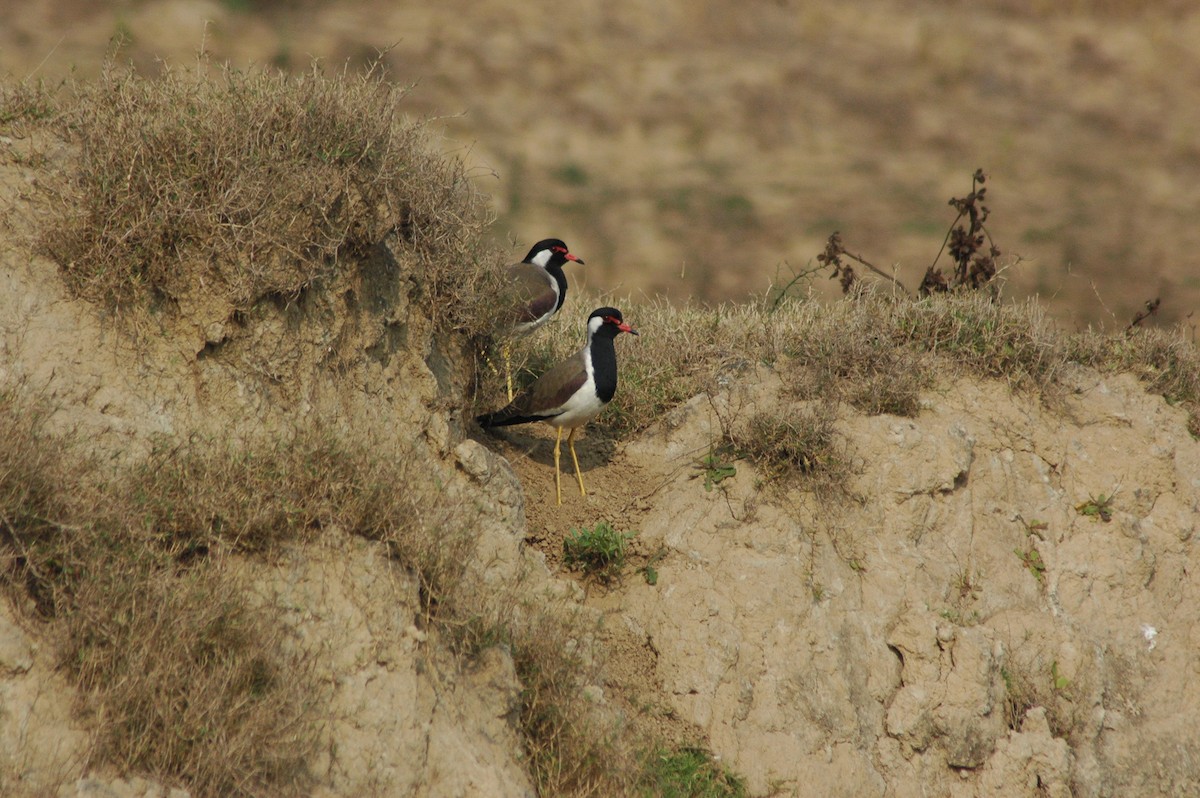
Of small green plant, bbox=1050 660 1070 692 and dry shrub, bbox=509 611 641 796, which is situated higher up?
dry shrub, bbox=509 611 641 796

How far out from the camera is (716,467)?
7.14 metres

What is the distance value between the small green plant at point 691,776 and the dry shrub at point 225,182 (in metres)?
3.03

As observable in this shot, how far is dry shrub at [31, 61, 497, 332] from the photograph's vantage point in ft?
18.6

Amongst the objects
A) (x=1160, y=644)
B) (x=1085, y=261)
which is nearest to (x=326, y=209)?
(x=1160, y=644)

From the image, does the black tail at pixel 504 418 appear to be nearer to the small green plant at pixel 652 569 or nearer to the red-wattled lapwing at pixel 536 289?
the red-wattled lapwing at pixel 536 289

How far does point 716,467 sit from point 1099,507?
255 cm

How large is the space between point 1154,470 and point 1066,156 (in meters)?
26.0

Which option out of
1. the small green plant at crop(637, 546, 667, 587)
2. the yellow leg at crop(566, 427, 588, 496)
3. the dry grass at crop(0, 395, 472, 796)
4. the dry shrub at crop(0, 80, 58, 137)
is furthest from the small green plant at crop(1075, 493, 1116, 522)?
the dry shrub at crop(0, 80, 58, 137)

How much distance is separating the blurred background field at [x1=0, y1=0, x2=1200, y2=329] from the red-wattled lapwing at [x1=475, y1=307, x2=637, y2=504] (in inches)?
607

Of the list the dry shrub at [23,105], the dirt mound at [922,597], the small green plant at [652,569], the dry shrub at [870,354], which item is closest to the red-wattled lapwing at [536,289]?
the dry shrub at [870,354]

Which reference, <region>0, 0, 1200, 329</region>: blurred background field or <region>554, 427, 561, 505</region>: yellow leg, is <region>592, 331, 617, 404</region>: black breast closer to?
<region>554, 427, 561, 505</region>: yellow leg

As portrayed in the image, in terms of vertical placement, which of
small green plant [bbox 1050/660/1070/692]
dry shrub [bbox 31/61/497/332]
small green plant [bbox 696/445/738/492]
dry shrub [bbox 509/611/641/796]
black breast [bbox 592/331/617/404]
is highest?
dry shrub [bbox 31/61/497/332]

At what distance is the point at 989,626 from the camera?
6.89 meters

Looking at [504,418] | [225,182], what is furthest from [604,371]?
[225,182]
